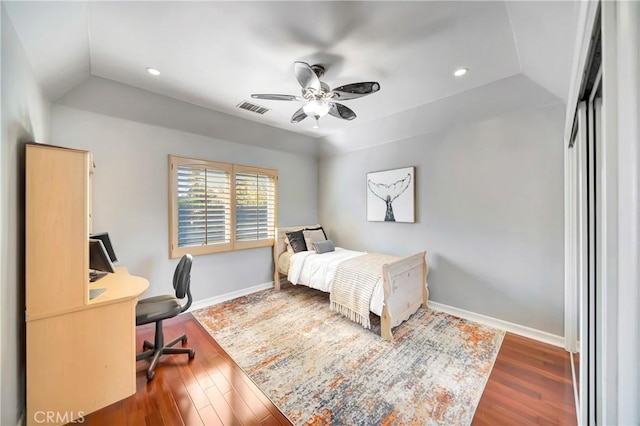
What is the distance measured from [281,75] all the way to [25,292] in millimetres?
2547

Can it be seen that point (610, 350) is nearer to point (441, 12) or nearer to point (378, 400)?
point (378, 400)

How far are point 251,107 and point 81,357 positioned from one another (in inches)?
114

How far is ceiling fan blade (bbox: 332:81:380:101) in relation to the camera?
199cm

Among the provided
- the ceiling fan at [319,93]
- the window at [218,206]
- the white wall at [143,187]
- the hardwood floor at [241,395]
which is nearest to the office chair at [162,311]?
the hardwood floor at [241,395]

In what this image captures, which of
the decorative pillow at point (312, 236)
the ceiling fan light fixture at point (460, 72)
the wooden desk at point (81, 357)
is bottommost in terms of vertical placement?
the wooden desk at point (81, 357)

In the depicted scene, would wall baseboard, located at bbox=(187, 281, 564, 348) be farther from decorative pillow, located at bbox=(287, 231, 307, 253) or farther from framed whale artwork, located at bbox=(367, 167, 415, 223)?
framed whale artwork, located at bbox=(367, 167, 415, 223)

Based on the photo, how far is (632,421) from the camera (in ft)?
1.88

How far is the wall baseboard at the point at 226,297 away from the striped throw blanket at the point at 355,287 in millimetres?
1567

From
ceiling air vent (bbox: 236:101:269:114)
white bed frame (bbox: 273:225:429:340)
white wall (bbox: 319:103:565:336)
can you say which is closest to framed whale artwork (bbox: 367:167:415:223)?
white wall (bbox: 319:103:565:336)

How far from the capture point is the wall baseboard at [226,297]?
3.44m

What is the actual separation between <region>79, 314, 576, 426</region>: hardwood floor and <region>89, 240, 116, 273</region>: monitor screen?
99cm

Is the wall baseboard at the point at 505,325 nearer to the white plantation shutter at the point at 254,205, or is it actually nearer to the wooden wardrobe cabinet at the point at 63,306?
the white plantation shutter at the point at 254,205

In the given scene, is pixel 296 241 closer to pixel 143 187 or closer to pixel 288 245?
pixel 288 245

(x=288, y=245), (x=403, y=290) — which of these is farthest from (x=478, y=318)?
(x=288, y=245)
